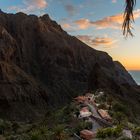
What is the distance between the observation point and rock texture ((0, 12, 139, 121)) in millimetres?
133375

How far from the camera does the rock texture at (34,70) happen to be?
13338cm

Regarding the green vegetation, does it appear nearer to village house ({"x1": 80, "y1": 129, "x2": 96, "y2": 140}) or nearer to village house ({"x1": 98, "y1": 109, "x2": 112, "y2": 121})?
village house ({"x1": 80, "y1": 129, "x2": 96, "y2": 140})

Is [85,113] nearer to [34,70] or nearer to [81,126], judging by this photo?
[81,126]

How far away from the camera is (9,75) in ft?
463

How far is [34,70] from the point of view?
183125mm

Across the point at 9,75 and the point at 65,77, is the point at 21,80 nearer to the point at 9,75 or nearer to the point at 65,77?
the point at 9,75

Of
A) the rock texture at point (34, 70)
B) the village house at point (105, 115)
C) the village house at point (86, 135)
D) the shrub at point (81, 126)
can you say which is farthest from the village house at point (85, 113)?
the rock texture at point (34, 70)

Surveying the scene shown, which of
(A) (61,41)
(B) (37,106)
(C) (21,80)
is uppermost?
(A) (61,41)

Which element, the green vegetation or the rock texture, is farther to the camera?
the rock texture

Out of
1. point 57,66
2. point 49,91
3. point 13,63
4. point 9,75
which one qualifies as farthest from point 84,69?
point 9,75

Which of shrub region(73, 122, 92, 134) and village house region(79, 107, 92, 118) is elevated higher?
village house region(79, 107, 92, 118)

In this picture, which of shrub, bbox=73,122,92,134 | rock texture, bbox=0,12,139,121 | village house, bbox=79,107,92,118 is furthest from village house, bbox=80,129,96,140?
rock texture, bbox=0,12,139,121

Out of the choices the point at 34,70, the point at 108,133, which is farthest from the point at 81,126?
the point at 34,70

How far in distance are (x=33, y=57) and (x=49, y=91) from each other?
28629 mm
